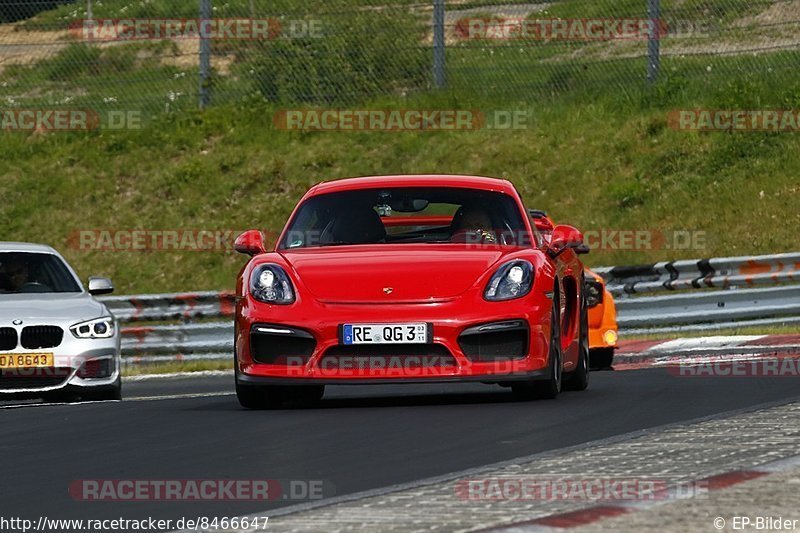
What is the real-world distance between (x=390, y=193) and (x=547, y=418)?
2435 mm

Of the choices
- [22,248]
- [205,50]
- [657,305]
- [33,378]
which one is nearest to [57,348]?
[33,378]

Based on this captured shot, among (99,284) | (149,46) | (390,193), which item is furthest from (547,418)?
(149,46)

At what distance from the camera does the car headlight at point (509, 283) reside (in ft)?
32.2

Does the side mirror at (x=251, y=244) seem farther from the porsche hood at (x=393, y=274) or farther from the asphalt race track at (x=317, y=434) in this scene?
the asphalt race track at (x=317, y=434)

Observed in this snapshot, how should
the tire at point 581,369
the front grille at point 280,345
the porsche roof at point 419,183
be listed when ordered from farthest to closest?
the tire at point 581,369 → the porsche roof at point 419,183 → the front grille at point 280,345

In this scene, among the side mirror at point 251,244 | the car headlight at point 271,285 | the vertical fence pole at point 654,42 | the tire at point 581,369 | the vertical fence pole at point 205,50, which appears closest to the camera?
the car headlight at point 271,285

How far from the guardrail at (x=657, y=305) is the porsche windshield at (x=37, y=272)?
5.00m

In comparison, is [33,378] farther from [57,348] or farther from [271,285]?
[271,285]

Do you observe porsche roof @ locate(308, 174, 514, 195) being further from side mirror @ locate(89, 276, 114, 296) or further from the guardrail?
the guardrail

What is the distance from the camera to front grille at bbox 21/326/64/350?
12828mm

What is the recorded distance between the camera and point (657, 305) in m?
18.6

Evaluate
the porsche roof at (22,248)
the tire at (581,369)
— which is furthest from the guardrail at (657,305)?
the tire at (581,369)

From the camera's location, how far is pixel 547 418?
29.8ft

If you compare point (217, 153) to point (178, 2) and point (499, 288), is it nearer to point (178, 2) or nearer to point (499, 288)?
point (178, 2)
